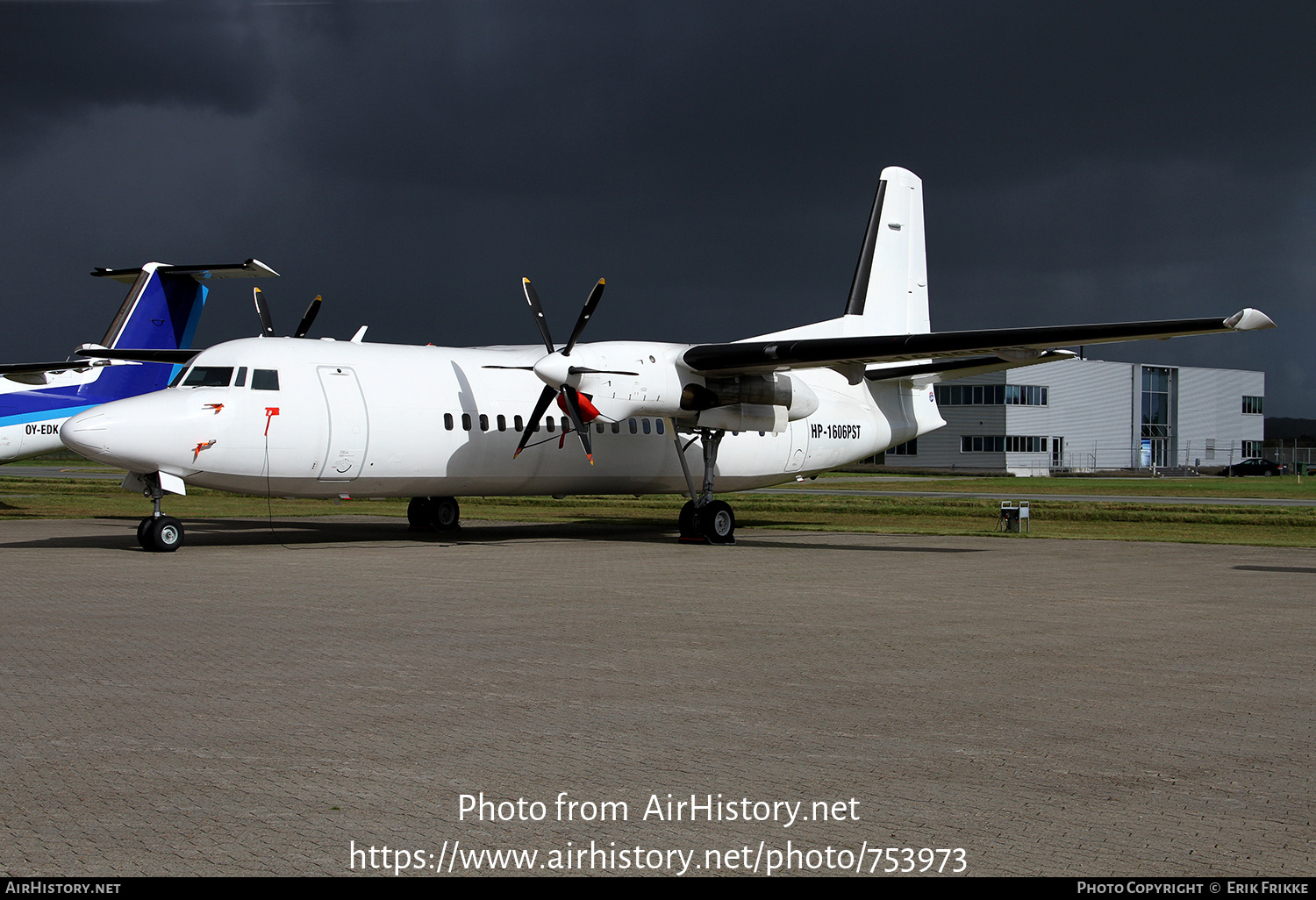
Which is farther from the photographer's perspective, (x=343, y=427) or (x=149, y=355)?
(x=149, y=355)

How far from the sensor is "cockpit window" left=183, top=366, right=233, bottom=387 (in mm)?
18969

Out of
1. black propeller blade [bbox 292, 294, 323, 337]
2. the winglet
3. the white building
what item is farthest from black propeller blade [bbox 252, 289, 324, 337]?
the white building

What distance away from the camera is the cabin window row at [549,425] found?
21766mm

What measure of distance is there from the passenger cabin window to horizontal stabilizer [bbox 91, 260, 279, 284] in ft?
22.8

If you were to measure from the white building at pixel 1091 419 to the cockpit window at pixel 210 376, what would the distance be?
60.5 metres

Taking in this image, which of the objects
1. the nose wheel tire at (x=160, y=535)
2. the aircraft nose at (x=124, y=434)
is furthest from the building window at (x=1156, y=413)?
the aircraft nose at (x=124, y=434)

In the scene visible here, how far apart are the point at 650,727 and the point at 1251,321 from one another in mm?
12693

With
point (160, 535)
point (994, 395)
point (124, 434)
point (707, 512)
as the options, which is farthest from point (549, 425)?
point (994, 395)

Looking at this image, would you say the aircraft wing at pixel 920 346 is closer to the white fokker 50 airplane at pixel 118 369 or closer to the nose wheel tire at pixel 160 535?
the nose wheel tire at pixel 160 535

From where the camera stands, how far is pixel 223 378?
19.0 meters

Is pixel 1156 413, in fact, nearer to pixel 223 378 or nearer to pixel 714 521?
pixel 714 521

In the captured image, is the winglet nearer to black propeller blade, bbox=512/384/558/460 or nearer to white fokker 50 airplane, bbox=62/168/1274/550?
white fokker 50 airplane, bbox=62/168/1274/550

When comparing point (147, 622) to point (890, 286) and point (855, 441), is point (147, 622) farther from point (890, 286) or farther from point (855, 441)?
point (890, 286)

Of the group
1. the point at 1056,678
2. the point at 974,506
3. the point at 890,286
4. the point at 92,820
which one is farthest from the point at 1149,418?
the point at 92,820
